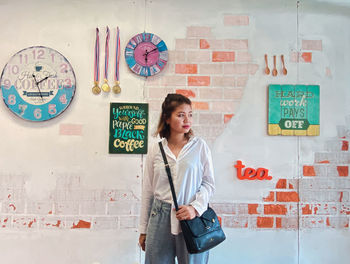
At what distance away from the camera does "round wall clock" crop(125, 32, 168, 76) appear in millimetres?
1885

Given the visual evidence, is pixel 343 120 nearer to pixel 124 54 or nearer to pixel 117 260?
pixel 124 54

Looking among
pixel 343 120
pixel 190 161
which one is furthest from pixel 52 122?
pixel 343 120

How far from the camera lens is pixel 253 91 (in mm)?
1919

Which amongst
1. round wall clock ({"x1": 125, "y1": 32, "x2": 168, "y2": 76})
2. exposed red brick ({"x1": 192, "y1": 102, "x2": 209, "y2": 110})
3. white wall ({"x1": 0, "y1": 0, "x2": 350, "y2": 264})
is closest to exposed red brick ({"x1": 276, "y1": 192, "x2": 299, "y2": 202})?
white wall ({"x1": 0, "y1": 0, "x2": 350, "y2": 264})

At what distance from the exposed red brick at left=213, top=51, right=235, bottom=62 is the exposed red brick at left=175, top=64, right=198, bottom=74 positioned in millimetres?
154

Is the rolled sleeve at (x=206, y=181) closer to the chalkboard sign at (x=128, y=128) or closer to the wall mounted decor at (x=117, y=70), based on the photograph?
the chalkboard sign at (x=128, y=128)

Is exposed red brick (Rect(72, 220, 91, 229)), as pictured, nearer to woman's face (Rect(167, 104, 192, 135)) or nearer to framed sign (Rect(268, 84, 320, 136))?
woman's face (Rect(167, 104, 192, 135))

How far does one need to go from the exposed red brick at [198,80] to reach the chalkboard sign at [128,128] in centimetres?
38

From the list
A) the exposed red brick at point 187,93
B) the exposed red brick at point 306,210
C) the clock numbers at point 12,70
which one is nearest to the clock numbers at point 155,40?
the exposed red brick at point 187,93

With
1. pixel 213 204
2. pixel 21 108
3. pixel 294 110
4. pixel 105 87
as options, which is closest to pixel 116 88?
pixel 105 87

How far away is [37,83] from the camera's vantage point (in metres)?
1.87

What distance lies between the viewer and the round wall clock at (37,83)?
6.12 feet

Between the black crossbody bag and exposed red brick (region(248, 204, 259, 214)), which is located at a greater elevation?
the black crossbody bag

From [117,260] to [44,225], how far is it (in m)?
0.56
